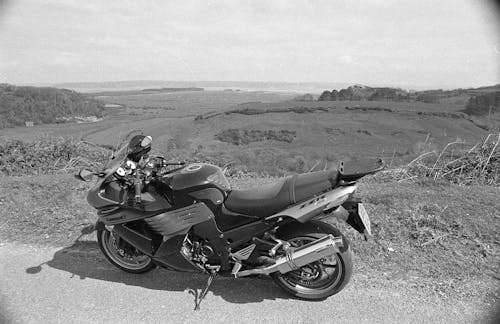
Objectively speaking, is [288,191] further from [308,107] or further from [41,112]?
[41,112]

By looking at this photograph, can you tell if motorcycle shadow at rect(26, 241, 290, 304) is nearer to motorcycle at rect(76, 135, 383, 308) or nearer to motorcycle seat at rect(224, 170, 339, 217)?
motorcycle at rect(76, 135, 383, 308)

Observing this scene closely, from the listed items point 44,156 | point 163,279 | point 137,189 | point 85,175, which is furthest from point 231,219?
point 44,156

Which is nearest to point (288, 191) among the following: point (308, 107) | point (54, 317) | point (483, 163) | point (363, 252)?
point (363, 252)

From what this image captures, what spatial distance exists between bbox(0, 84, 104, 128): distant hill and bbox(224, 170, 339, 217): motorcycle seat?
1346 cm

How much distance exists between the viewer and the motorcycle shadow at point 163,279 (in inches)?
111

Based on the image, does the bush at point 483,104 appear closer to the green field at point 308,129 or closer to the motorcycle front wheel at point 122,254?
the green field at point 308,129

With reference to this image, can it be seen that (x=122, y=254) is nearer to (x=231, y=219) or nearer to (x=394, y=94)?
(x=231, y=219)

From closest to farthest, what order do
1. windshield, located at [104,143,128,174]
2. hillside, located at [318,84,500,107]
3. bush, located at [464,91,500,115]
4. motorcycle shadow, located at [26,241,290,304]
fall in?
1. windshield, located at [104,143,128,174]
2. motorcycle shadow, located at [26,241,290,304]
3. bush, located at [464,91,500,115]
4. hillside, located at [318,84,500,107]

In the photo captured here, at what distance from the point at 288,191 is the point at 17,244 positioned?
3.47 metres

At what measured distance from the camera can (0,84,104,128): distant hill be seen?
48.9ft

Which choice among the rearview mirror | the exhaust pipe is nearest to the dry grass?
the exhaust pipe

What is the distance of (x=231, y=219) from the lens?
2.68m

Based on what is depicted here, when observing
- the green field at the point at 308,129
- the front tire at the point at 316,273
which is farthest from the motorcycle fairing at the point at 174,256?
the green field at the point at 308,129

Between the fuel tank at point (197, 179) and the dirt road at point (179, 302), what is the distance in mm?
973
